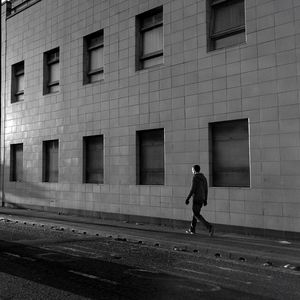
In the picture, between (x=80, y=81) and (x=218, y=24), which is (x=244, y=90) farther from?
(x=80, y=81)

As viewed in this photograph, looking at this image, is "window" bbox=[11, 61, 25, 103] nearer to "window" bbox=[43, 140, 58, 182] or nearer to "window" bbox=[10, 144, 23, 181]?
"window" bbox=[10, 144, 23, 181]

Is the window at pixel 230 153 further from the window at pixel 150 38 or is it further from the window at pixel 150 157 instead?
the window at pixel 150 38

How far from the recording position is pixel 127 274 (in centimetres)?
711

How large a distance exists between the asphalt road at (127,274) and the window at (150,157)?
4095 mm

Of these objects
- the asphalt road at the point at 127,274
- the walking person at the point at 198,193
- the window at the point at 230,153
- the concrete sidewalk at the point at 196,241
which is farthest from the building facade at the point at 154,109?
the asphalt road at the point at 127,274

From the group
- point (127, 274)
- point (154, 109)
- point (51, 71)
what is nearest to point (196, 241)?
point (127, 274)

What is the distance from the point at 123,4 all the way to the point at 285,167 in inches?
335

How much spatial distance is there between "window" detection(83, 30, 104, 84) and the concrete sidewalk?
18.1 feet

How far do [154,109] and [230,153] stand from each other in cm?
315

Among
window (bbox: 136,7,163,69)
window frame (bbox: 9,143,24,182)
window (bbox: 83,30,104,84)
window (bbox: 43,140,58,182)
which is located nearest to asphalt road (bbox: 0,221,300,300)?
window (bbox: 136,7,163,69)

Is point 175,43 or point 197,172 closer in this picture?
point 197,172

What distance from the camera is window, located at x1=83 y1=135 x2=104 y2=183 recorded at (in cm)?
1625

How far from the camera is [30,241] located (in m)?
10.9

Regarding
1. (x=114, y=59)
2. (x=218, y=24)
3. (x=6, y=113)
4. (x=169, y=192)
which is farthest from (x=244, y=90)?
(x=6, y=113)
